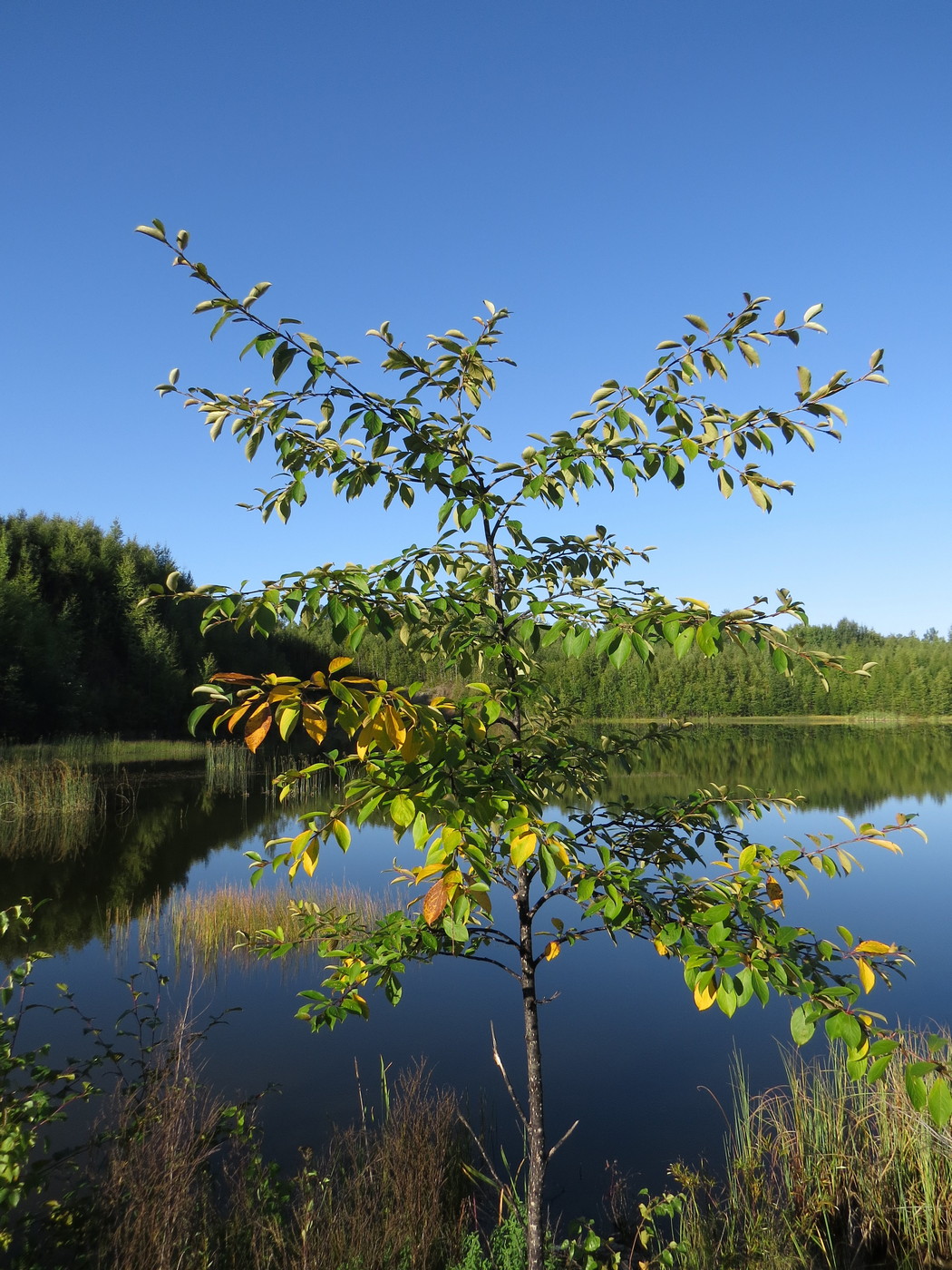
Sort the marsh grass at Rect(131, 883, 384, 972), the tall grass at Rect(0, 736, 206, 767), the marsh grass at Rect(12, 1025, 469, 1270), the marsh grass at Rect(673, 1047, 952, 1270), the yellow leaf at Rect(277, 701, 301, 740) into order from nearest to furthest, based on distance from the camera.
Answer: the yellow leaf at Rect(277, 701, 301, 740), the marsh grass at Rect(12, 1025, 469, 1270), the marsh grass at Rect(673, 1047, 952, 1270), the marsh grass at Rect(131, 883, 384, 972), the tall grass at Rect(0, 736, 206, 767)

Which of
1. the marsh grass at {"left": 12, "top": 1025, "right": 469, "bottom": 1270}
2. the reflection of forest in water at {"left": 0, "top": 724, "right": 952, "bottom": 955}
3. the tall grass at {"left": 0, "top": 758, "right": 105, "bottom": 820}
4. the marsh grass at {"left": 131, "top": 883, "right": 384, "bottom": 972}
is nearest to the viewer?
the marsh grass at {"left": 12, "top": 1025, "right": 469, "bottom": 1270}

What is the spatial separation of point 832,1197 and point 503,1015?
3.32 m

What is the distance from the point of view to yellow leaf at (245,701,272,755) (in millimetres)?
1534

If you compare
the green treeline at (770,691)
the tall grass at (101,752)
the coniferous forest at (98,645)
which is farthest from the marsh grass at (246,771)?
the green treeline at (770,691)

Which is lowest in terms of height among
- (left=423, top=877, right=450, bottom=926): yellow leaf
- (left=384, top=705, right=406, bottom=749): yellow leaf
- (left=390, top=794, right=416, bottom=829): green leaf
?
(left=423, top=877, right=450, bottom=926): yellow leaf

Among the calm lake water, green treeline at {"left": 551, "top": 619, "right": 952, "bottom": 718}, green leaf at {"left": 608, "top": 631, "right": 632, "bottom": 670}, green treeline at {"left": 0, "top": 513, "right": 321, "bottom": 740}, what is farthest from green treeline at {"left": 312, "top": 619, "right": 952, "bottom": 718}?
green leaf at {"left": 608, "top": 631, "right": 632, "bottom": 670}

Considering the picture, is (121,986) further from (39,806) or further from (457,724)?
(39,806)

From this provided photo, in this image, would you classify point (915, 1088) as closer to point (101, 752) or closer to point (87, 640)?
point (101, 752)

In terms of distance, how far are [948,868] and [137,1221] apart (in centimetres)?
1285

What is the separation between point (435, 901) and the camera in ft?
5.05

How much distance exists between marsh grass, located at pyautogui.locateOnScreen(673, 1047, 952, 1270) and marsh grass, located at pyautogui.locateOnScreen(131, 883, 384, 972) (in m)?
4.27

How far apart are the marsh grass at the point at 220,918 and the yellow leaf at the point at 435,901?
571 cm

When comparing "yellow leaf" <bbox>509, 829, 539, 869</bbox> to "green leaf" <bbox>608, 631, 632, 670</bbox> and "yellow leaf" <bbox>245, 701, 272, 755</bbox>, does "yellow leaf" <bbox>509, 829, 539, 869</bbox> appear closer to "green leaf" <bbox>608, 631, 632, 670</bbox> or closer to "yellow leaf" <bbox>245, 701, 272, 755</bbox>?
"green leaf" <bbox>608, 631, 632, 670</bbox>

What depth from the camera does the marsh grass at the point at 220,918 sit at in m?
7.23
